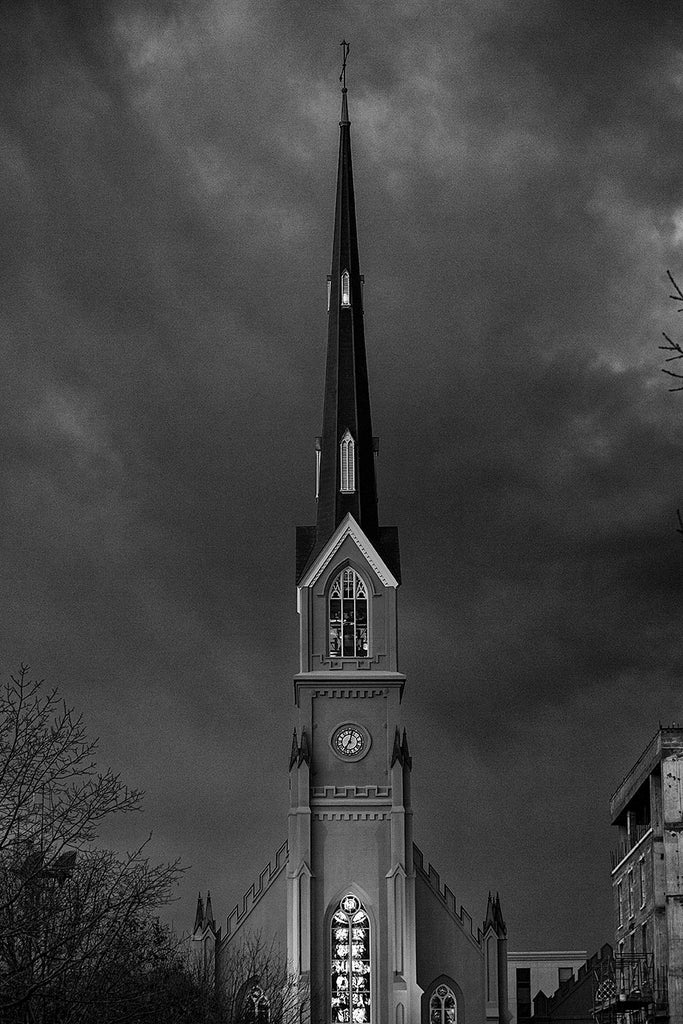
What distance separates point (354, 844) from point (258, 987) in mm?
8158

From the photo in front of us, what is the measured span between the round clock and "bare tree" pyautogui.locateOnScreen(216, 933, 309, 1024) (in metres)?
8.44

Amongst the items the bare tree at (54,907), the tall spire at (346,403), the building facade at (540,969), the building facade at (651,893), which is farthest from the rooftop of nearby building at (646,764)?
the building facade at (540,969)

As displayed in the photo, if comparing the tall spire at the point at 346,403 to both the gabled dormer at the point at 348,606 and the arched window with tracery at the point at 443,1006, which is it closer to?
the gabled dormer at the point at 348,606

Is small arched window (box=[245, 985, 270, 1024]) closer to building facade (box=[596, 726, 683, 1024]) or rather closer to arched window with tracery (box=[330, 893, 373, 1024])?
arched window with tracery (box=[330, 893, 373, 1024])

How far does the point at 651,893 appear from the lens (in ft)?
247

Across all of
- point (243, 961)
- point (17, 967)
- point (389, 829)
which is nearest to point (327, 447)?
point (389, 829)

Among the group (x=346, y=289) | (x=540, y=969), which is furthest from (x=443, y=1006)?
(x=540, y=969)

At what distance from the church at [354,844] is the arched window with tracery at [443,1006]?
0.19ft

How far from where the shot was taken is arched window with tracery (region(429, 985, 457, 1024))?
82.4 m

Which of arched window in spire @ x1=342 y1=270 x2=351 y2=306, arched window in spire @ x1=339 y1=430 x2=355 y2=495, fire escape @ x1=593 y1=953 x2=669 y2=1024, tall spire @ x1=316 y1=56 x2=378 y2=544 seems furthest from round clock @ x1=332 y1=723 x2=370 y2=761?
arched window in spire @ x1=342 y1=270 x2=351 y2=306

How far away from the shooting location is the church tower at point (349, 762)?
80.4 metres

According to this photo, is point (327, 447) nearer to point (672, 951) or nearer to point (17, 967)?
point (672, 951)

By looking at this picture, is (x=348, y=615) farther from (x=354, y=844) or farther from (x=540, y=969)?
(x=540, y=969)

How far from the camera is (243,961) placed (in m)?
80.2
